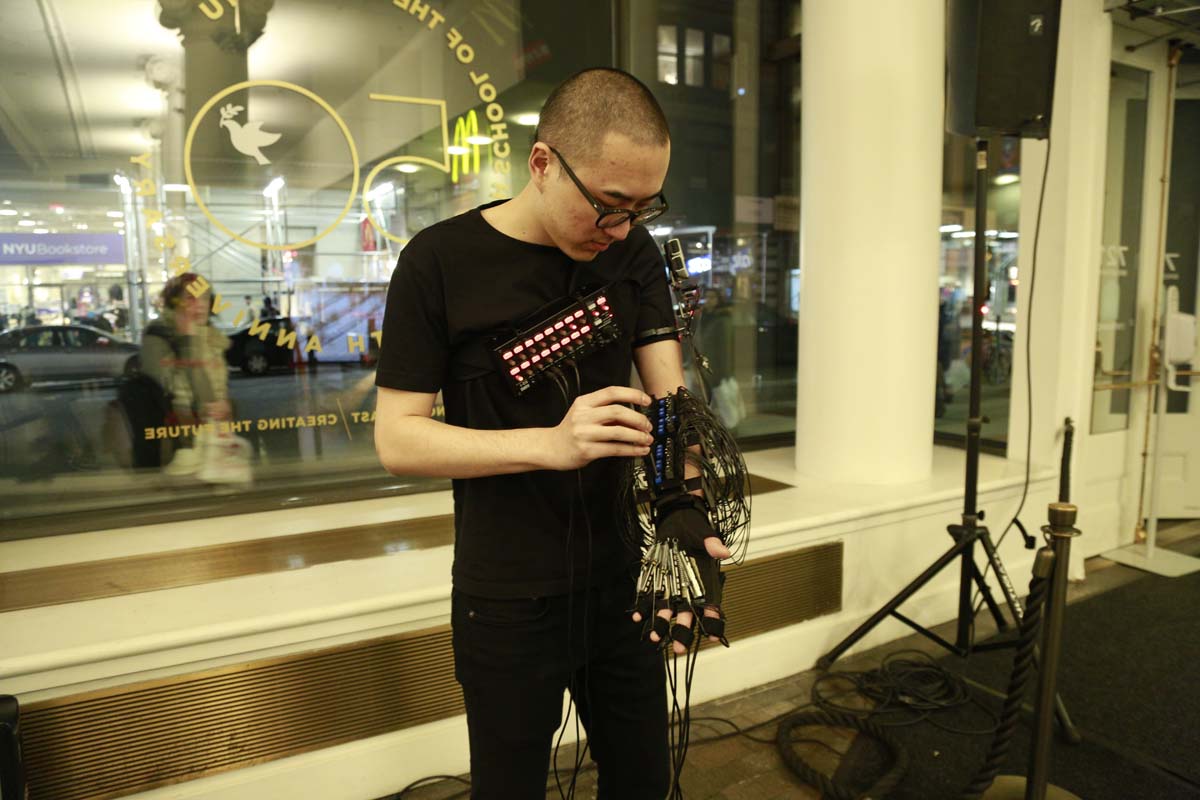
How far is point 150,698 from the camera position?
1.82 m

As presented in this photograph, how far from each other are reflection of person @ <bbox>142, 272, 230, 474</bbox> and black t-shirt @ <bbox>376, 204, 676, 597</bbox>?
2203 mm

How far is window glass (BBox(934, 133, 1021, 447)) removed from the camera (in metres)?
3.94

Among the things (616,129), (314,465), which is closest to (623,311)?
(616,129)

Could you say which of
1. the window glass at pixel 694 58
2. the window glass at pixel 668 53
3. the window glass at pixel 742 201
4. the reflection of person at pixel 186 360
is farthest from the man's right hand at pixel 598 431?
the window glass at pixel 694 58

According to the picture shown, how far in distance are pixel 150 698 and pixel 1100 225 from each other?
408 centimetres

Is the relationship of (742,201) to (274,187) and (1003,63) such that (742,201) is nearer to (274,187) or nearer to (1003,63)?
(1003,63)

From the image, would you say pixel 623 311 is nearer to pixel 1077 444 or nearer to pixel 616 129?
pixel 616 129

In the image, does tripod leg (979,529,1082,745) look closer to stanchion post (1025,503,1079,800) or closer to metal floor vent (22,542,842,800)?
stanchion post (1025,503,1079,800)

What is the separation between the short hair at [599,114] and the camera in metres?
1.09

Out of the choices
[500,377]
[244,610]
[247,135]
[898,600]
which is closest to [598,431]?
[500,377]

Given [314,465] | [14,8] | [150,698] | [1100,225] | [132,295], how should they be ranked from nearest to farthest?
1. [150,698]
2. [14,8]
3. [132,295]
4. [314,465]
5. [1100,225]

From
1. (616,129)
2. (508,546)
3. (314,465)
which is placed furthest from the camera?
(314,465)

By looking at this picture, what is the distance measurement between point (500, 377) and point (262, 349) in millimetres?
2322

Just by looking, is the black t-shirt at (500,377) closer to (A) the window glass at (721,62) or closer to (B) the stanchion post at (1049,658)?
(B) the stanchion post at (1049,658)
